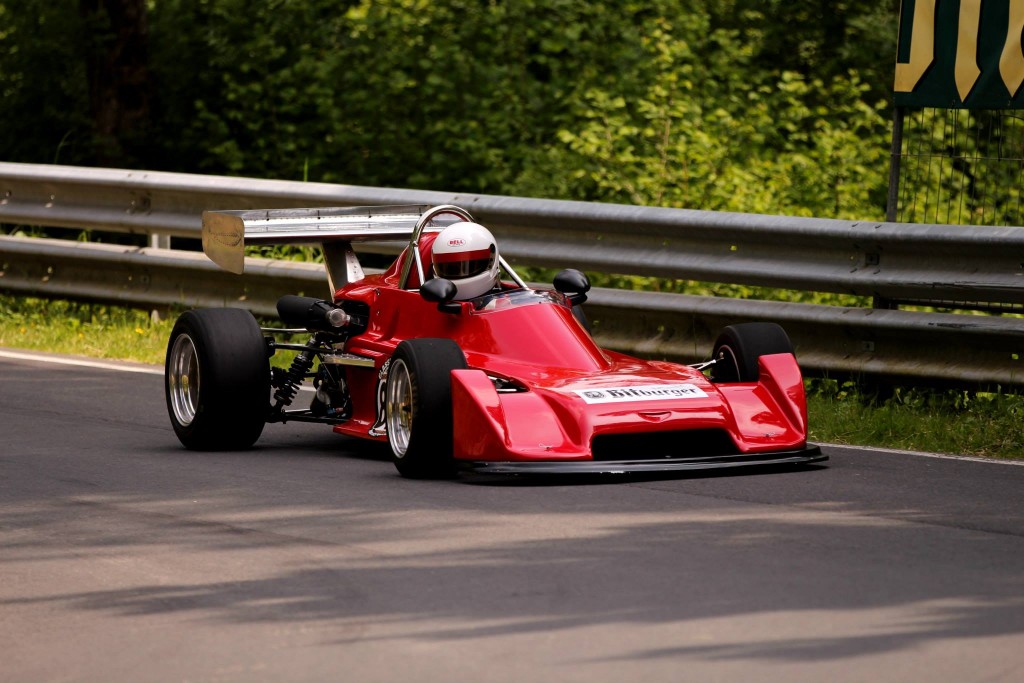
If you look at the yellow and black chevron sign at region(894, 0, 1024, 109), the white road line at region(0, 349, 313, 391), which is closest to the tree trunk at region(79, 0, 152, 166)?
the white road line at region(0, 349, 313, 391)

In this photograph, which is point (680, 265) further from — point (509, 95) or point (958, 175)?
point (509, 95)

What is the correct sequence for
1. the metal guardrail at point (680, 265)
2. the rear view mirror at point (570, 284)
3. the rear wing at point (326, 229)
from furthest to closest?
1. the metal guardrail at point (680, 265)
2. the rear wing at point (326, 229)
3. the rear view mirror at point (570, 284)

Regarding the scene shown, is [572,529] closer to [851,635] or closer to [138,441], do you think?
[851,635]

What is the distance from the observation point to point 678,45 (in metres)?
17.1

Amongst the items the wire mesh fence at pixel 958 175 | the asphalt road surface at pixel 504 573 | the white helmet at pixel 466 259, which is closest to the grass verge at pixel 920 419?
the asphalt road surface at pixel 504 573

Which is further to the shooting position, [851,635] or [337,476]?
[337,476]

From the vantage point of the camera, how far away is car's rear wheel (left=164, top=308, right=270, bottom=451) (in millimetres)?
9273

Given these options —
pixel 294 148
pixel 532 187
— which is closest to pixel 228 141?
pixel 294 148

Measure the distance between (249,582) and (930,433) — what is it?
456 centimetres

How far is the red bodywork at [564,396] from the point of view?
800 centimetres

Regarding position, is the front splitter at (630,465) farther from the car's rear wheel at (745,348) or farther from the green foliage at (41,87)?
the green foliage at (41,87)

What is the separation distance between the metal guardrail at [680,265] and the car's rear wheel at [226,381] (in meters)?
2.98

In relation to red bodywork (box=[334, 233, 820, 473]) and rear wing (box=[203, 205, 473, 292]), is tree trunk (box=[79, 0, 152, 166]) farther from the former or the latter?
red bodywork (box=[334, 233, 820, 473])

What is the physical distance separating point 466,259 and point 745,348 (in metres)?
1.51
